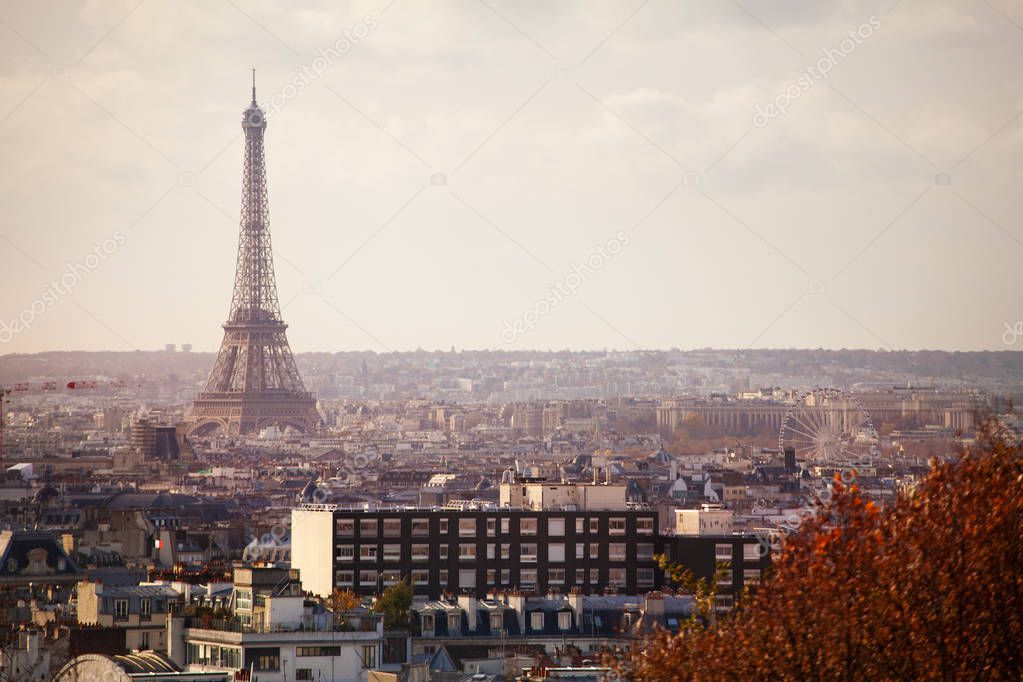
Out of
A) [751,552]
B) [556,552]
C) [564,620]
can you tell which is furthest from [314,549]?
[564,620]

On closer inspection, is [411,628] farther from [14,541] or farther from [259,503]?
[259,503]

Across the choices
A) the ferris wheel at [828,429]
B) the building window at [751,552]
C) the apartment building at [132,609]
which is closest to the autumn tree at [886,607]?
the apartment building at [132,609]

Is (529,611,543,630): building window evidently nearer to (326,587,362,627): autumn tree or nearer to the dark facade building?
(326,587,362,627): autumn tree

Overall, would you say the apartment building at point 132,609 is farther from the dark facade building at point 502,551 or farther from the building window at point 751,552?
the building window at point 751,552

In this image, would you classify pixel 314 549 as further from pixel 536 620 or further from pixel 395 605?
pixel 536 620

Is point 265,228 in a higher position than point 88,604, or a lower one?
higher

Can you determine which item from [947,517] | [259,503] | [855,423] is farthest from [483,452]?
[947,517]

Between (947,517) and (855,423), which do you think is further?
(855,423)

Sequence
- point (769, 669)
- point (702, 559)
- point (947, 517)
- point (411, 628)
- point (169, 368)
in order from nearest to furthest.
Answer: point (769, 669) < point (947, 517) < point (411, 628) < point (702, 559) < point (169, 368)
